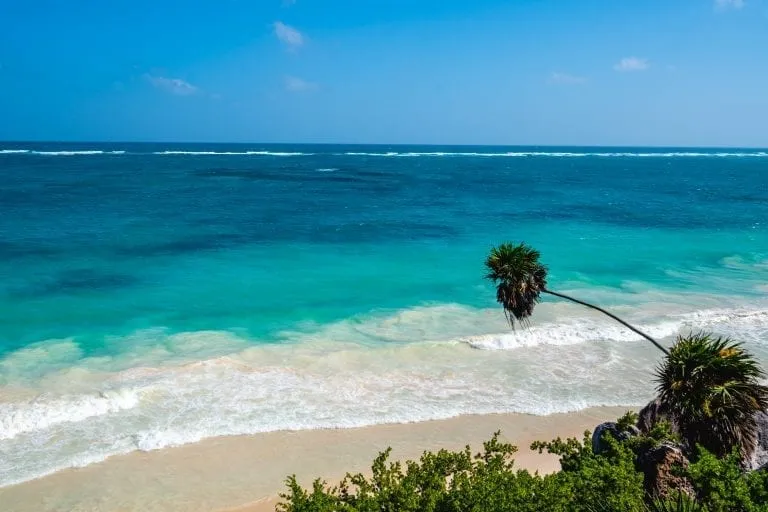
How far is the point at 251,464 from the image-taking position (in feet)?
62.2

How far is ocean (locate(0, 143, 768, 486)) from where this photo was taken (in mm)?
22594

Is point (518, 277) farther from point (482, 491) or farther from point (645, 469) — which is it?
point (482, 491)

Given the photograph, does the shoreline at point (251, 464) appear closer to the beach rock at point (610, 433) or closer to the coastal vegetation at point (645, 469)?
the beach rock at point (610, 433)

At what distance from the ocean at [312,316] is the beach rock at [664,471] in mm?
7800

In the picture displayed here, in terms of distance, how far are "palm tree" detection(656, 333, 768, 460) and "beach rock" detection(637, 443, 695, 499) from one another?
65 centimetres

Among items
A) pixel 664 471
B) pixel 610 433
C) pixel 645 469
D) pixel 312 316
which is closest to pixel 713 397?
pixel 664 471

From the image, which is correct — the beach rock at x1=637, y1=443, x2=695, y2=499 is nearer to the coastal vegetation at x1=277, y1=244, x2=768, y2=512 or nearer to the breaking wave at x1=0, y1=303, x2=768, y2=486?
the coastal vegetation at x1=277, y1=244, x2=768, y2=512

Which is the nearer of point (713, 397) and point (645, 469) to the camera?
point (713, 397)

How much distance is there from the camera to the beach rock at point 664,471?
14.6 meters

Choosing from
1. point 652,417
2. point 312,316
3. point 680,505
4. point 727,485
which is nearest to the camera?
point 680,505

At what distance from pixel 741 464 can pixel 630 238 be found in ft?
152

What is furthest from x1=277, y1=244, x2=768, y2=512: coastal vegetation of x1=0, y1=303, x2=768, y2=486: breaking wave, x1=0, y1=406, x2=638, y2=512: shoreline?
x1=0, y1=303, x2=768, y2=486: breaking wave

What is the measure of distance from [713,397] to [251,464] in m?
13.3

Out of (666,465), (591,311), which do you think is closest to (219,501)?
(666,465)
